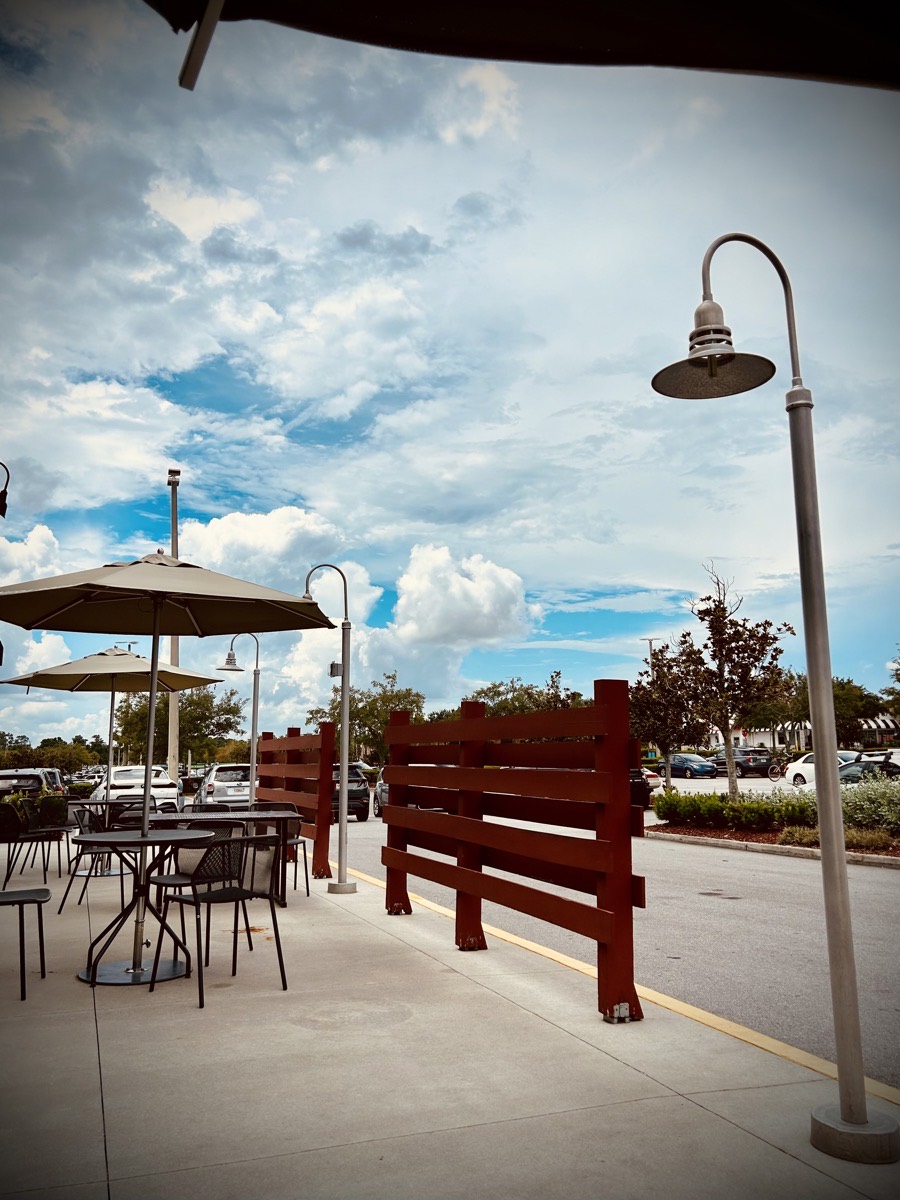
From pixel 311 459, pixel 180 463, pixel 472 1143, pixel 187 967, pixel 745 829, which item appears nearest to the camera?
pixel 472 1143

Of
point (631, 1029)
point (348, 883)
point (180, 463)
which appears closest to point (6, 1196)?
point (631, 1029)

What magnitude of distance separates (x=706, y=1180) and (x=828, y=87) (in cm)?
347

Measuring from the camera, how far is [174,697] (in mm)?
24047

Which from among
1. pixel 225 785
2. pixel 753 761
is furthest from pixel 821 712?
pixel 753 761

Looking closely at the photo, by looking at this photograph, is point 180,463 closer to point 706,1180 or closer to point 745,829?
point 745,829

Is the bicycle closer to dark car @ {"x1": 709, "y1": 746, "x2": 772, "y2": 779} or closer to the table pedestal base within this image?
dark car @ {"x1": 709, "y1": 746, "x2": 772, "y2": 779}

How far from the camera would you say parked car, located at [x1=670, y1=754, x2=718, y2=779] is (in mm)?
49562

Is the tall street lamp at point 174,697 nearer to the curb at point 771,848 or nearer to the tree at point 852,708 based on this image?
the curb at point 771,848

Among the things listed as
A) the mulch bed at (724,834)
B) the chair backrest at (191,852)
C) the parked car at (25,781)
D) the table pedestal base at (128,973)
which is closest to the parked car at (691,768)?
the mulch bed at (724,834)

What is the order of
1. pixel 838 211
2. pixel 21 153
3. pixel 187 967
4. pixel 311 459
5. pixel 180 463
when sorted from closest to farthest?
1. pixel 21 153
2. pixel 838 211
3. pixel 187 967
4. pixel 311 459
5. pixel 180 463

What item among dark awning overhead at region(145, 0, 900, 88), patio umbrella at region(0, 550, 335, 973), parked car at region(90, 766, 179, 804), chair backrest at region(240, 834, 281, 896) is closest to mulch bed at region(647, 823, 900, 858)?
parked car at region(90, 766, 179, 804)

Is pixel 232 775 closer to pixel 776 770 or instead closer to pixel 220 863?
pixel 220 863

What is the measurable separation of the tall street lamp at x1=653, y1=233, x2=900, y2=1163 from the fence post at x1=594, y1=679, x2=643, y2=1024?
1.65 m

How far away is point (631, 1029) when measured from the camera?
17.5 feet
